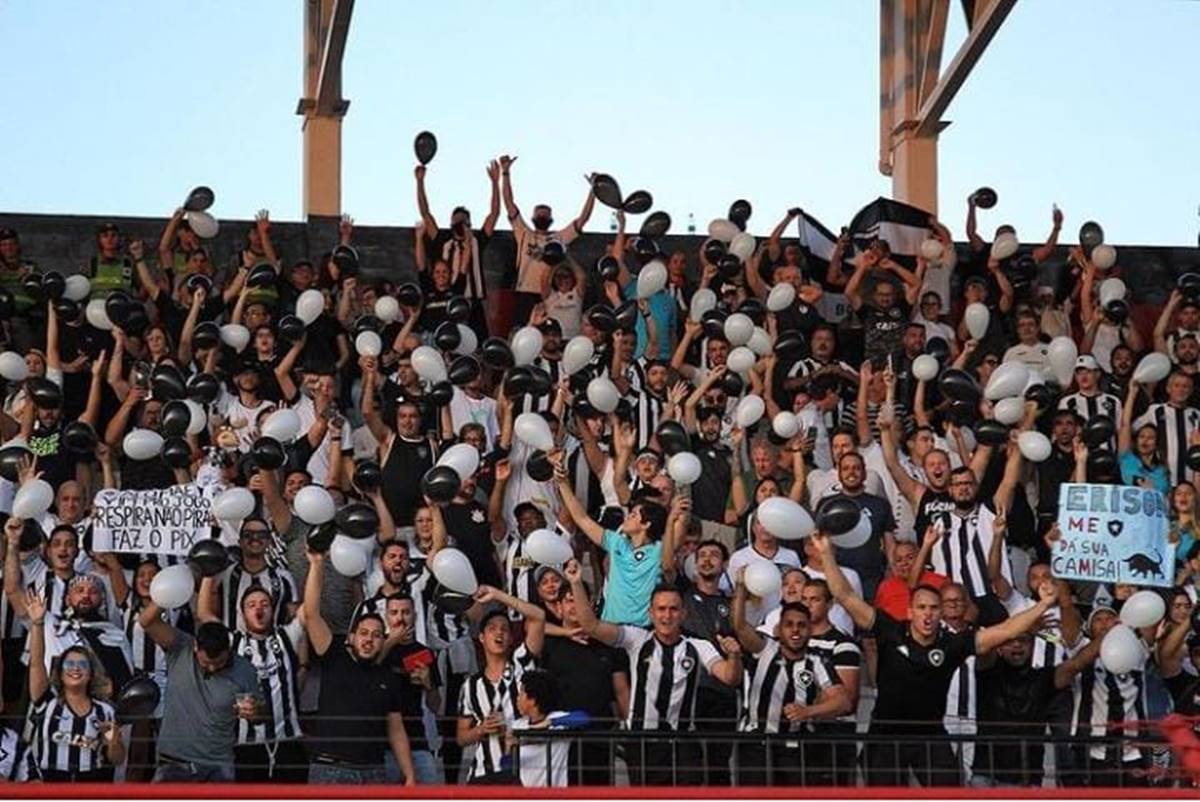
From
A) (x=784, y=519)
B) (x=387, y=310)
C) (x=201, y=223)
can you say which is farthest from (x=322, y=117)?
(x=784, y=519)

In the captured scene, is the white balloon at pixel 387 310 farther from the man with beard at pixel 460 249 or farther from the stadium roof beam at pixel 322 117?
the stadium roof beam at pixel 322 117

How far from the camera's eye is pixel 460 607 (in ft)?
37.9

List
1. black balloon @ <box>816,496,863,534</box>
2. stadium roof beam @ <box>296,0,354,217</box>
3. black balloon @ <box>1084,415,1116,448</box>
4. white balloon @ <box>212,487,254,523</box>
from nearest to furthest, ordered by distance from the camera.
A: black balloon @ <box>816,496,863,534</box> < white balloon @ <box>212,487,254,523</box> < black balloon @ <box>1084,415,1116,448</box> < stadium roof beam @ <box>296,0,354,217</box>

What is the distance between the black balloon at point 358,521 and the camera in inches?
459

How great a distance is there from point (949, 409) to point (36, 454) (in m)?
5.27

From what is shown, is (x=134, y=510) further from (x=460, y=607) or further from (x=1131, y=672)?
(x=1131, y=672)

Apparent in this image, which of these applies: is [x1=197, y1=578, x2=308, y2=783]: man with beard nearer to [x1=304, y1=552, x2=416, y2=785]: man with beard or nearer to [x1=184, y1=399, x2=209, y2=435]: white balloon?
[x1=304, y1=552, x2=416, y2=785]: man with beard

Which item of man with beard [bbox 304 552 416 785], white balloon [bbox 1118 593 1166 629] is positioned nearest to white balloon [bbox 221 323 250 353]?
man with beard [bbox 304 552 416 785]

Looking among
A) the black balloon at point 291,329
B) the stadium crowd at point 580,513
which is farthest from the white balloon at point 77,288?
the black balloon at point 291,329

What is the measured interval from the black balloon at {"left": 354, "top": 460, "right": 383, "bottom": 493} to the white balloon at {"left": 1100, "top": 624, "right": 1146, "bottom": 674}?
3821 mm

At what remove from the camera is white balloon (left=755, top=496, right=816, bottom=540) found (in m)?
11.9

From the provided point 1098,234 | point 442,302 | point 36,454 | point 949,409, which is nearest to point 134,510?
point 36,454

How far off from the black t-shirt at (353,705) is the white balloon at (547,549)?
1.04 m

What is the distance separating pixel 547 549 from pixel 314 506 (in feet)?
3.87
